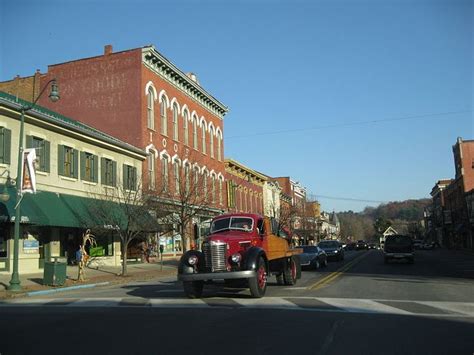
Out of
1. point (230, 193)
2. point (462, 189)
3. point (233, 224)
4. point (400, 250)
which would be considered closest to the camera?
point (233, 224)

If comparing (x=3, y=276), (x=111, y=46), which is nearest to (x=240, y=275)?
(x=3, y=276)

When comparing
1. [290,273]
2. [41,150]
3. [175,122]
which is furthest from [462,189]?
[41,150]

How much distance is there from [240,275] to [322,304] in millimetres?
2244

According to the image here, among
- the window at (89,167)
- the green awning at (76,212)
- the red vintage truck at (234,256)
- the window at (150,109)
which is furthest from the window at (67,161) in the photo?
the red vintage truck at (234,256)

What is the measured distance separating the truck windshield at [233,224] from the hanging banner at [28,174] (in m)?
9.07

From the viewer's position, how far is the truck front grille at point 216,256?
1382 cm

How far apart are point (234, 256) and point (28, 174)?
36.9 ft

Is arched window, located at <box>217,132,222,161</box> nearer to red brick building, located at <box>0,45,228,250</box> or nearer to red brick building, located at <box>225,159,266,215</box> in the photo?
red brick building, located at <box>225,159,266,215</box>

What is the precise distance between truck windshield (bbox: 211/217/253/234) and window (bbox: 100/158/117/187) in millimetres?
18784

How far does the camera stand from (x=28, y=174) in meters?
20.6

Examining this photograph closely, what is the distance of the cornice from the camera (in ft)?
128

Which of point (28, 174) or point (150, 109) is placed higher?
point (150, 109)

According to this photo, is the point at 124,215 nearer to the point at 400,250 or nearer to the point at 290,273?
the point at 290,273

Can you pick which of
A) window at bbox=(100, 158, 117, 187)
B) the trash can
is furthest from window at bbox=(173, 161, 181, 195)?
the trash can
